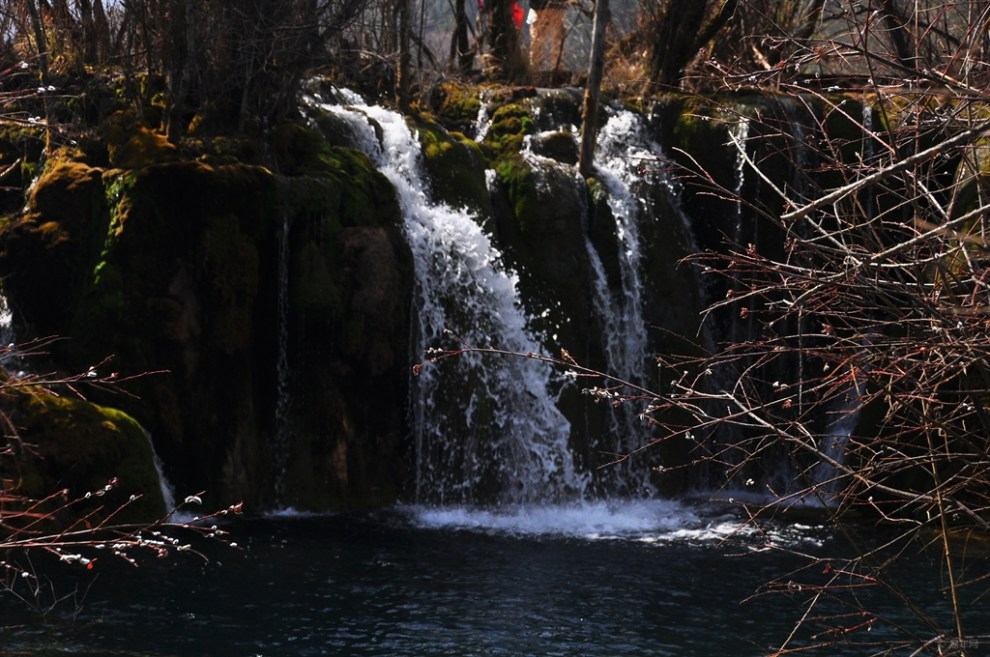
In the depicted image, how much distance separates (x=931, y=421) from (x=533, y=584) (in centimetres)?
613

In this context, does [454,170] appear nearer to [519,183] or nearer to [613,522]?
[519,183]

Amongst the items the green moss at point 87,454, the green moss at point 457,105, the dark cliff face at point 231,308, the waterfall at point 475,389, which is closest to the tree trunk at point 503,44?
the green moss at point 457,105

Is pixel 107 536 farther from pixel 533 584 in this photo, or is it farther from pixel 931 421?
pixel 931 421

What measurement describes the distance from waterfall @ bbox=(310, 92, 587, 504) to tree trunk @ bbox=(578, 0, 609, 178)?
210 centimetres

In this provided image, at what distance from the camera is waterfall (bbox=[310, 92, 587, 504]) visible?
1254cm

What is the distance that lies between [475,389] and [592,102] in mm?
4395

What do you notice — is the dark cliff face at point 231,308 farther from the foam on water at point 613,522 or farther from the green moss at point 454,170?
the green moss at point 454,170

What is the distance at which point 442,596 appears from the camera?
8.73 metres

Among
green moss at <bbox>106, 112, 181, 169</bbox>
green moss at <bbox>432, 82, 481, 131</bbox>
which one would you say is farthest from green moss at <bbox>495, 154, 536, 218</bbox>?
green moss at <bbox>106, 112, 181, 169</bbox>

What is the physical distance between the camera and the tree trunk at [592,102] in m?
14.9

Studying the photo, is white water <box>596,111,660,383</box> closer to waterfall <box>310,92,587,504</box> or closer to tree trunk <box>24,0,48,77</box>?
waterfall <box>310,92,587,504</box>

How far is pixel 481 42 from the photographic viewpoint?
19.5 metres

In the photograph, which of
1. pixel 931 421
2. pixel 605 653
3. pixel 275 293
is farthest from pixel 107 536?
pixel 931 421

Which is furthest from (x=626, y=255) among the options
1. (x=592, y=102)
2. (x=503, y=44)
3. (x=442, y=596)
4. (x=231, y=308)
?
(x=442, y=596)
